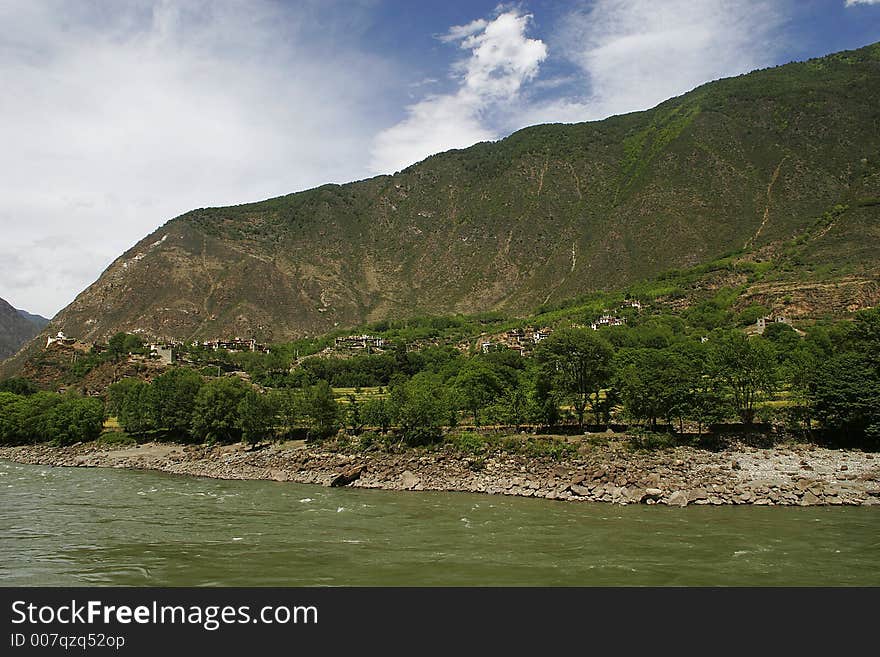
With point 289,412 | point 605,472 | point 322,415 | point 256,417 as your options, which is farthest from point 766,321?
point 256,417

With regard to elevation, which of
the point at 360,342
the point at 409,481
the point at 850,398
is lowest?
the point at 409,481

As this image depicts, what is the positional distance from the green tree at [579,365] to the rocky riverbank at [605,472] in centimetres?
732

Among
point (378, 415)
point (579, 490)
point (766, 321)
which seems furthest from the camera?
point (766, 321)

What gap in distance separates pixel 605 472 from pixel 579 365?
568 inches

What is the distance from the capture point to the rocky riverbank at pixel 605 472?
27.8m

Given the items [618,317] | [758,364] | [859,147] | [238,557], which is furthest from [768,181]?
[238,557]

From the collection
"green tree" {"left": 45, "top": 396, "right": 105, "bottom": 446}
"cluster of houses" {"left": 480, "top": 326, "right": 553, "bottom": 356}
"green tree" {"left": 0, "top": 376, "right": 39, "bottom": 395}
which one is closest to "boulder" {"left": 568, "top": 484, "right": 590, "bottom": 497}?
"green tree" {"left": 45, "top": 396, "right": 105, "bottom": 446}

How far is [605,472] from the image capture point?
1257 inches

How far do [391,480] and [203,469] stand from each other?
18.0 m

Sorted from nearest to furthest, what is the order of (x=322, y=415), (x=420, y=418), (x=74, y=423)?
(x=420, y=418), (x=322, y=415), (x=74, y=423)

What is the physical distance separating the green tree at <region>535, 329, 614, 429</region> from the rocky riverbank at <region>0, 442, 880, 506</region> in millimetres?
7323

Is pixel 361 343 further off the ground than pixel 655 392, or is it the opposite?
pixel 361 343

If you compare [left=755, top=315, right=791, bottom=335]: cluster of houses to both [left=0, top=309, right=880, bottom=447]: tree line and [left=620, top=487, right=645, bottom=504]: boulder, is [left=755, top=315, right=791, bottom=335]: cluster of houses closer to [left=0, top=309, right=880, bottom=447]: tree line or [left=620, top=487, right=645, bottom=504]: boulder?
[left=0, top=309, right=880, bottom=447]: tree line

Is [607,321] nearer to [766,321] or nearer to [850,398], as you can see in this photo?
[766,321]
